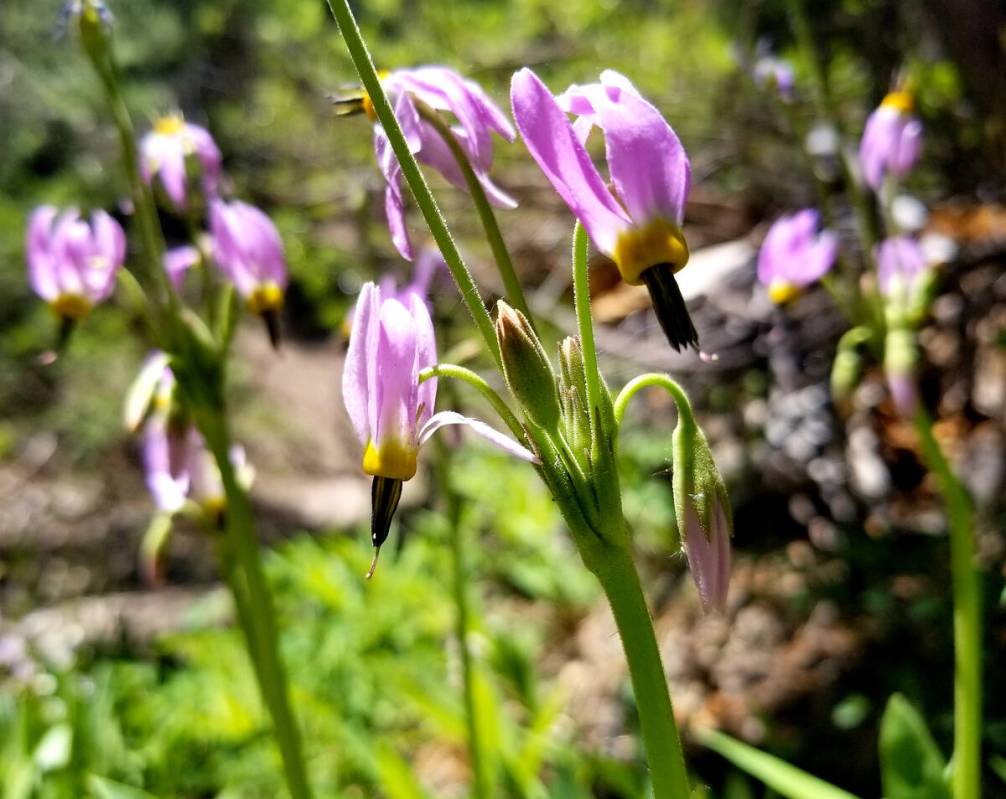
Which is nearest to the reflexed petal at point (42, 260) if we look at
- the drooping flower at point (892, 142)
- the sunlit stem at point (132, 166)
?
the sunlit stem at point (132, 166)

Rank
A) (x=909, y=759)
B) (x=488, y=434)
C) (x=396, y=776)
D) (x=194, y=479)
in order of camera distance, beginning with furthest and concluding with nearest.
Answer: (x=396, y=776), (x=194, y=479), (x=909, y=759), (x=488, y=434)

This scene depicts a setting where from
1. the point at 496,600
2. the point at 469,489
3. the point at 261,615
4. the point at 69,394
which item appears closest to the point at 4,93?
the point at 69,394

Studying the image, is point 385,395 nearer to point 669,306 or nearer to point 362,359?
point 362,359

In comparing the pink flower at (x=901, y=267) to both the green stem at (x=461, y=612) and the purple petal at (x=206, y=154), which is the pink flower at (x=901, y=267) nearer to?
the green stem at (x=461, y=612)

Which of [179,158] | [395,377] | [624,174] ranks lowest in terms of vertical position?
[395,377]

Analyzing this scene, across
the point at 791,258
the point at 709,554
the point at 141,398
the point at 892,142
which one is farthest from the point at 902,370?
the point at 141,398

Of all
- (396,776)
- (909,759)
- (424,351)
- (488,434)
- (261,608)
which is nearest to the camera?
(488,434)
